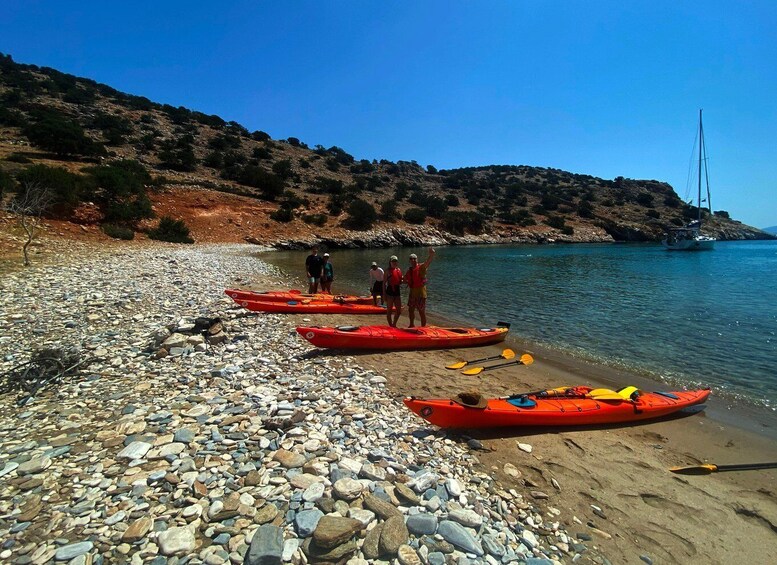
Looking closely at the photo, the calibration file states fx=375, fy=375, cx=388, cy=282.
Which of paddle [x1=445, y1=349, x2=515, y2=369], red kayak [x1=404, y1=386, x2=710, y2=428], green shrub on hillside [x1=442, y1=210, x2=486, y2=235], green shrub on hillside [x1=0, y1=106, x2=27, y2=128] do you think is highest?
green shrub on hillside [x1=0, y1=106, x2=27, y2=128]

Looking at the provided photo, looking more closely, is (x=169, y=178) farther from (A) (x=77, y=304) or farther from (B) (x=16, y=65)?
(B) (x=16, y=65)

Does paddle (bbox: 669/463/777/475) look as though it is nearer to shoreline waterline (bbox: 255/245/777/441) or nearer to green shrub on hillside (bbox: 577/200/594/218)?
shoreline waterline (bbox: 255/245/777/441)

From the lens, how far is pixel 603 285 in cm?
2191

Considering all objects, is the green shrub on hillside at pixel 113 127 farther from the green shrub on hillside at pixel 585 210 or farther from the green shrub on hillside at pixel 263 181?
the green shrub on hillside at pixel 585 210

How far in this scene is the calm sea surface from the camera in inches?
363

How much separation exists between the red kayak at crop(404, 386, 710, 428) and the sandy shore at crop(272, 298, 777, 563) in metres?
0.19

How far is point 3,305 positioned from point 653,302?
896 inches

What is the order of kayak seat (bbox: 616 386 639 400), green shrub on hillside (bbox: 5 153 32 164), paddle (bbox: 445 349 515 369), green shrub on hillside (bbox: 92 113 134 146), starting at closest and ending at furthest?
1. kayak seat (bbox: 616 386 639 400)
2. paddle (bbox: 445 349 515 369)
3. green shrub on hillside (bbox: 5 153 32 164)
4. green shrub on hillside (bbox: 92 113 134 146)

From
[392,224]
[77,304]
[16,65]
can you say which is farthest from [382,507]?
[16,65]

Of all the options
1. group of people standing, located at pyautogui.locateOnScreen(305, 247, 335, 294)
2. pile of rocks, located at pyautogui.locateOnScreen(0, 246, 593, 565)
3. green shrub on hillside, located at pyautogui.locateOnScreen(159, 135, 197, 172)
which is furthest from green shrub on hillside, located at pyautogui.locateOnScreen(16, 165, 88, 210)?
pile of rocks, located at pyautogui.locateOnScreen(0, 246, 593, 565)

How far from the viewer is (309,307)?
1277 centimetres

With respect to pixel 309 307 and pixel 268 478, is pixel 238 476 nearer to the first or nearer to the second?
pixel 268 478

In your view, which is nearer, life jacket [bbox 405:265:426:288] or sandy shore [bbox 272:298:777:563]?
sandy shore [bbox 272:298:777:563]

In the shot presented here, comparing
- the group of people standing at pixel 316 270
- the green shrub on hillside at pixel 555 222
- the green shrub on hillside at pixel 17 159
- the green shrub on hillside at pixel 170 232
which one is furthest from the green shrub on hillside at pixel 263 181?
the green shrub on hillside at pixel 555 222
